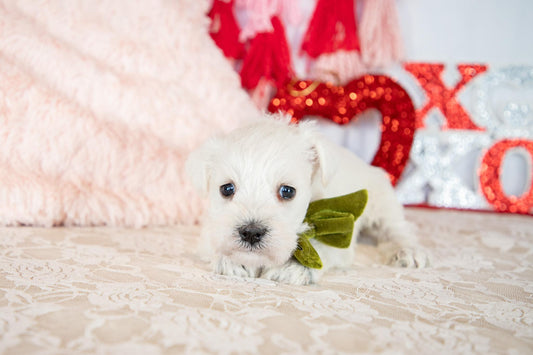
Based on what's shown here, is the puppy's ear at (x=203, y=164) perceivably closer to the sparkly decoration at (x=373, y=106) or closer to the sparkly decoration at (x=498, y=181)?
the sparkly decoration at (x=373, y=106)

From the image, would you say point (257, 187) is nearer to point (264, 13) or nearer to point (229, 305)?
point (229, 305)

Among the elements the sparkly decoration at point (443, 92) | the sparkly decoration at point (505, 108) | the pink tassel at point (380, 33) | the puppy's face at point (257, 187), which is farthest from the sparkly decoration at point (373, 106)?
the puppy's face at point (257, 187)

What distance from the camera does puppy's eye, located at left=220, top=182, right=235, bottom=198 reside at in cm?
133

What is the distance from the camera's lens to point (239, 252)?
1.15m

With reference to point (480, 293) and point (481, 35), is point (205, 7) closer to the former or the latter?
point (481, 35)

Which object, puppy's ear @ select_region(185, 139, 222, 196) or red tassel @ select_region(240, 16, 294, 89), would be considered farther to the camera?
red tassel @ select_region(240, 16, 294, 89)

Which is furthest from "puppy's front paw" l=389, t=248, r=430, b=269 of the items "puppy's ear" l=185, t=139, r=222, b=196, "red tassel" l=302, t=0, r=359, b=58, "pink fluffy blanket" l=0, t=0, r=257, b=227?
"red tassel" l=302, t=0, r=359, b=58

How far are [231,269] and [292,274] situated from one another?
0.19 m

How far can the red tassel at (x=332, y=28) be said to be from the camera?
2705mm

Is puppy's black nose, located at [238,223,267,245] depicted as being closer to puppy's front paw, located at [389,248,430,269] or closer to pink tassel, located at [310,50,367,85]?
puppy's front paw, located at [389,248,430,269]

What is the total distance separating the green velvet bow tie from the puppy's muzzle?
158 mm

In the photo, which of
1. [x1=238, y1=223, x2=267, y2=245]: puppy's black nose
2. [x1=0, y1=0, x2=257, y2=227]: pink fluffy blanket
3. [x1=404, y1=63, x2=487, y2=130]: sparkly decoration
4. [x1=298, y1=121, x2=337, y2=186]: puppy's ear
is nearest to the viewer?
[x1=238, y1=223, x2=267, y2=245]: puppy's black nose

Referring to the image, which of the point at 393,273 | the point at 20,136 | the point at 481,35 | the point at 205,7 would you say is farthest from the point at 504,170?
the point at 20,136

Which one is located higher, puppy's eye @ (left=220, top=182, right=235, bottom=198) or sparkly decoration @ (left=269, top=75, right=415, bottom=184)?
sparkly decoration @ (left=269, top=75, right=415, bottom=184)
